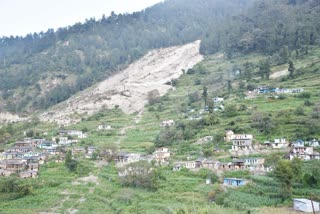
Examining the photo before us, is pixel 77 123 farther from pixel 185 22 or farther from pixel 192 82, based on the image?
pixel 185 22

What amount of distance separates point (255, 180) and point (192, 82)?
186 feet

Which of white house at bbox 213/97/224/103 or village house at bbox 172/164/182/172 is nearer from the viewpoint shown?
village house at bbox 172/164/182/172

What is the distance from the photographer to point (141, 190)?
40875mm

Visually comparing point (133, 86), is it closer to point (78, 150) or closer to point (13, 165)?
point (78, 150)

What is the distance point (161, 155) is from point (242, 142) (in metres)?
10.0

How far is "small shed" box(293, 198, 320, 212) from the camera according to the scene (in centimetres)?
3173

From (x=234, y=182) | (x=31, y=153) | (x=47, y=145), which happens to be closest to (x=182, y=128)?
(x=234, y=182)

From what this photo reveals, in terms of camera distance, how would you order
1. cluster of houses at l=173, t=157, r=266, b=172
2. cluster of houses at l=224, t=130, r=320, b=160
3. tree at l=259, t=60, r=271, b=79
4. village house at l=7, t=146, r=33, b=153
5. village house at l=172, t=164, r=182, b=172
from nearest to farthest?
1. cluster of houses at l=224, t=130, r=320, b=160
2. cluster of houses at l=173, t=157, r=266, b=172
3. village house at l=172, t=164, r=182, b=172
4. village house at l=7, t=146, r=33, b=153
5. tree at l=259, t=60, r=271, b=79

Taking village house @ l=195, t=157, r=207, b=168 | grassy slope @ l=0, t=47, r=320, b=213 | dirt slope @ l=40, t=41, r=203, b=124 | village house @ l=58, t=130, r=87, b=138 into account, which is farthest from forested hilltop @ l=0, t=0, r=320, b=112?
village house @ l=195, t=157, r=207, b=168

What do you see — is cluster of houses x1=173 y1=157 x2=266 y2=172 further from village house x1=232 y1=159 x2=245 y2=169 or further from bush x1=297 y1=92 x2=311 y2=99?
bush x1=297 y1=92 x2=311 y2=99

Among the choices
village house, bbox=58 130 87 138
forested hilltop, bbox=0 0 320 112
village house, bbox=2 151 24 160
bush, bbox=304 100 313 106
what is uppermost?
forested hilltop, bbox=0 0 320 112

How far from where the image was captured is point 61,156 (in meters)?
55.7

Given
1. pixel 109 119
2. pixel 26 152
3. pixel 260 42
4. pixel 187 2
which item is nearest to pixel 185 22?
pixel 187 2

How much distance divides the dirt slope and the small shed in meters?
54.4
